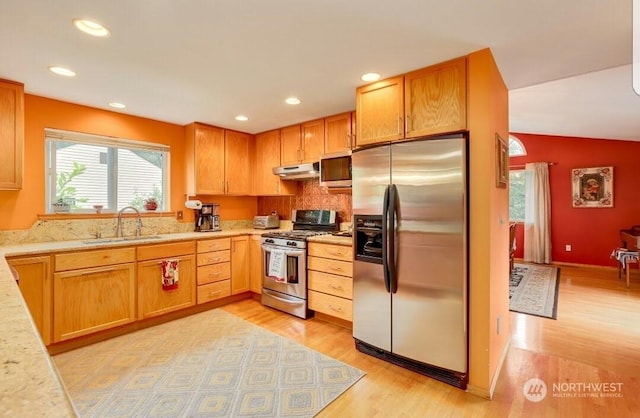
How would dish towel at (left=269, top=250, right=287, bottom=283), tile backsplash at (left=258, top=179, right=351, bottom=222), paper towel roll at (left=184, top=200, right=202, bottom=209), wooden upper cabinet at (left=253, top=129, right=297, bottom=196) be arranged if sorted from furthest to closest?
wooden upper cabinet at (left=253, top=129, right=297, bottom=196), paper towel roll at (left=184, top=200, right=202, bottom=209), tile backsplash at (left=258, top=179, right=351, bottom=222), dish towel at (left=269, top=250, right=287, bottom=283)

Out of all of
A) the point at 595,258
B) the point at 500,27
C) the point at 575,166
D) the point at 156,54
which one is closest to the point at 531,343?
the point at 500,27

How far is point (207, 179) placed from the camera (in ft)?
13.1

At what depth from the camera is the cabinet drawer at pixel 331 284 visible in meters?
3.02

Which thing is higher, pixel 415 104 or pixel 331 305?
pixel 415 104

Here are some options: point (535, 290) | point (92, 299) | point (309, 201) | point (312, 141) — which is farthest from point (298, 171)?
point (535, 290)

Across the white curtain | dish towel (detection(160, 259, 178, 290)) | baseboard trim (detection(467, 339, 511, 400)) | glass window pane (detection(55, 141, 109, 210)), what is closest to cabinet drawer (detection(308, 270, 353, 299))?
baseboard trim (detection(467, 339, 511, 400))

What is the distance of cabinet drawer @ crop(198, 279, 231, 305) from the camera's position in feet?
11.7

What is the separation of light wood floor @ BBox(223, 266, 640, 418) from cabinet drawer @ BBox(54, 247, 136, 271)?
52.4 inches

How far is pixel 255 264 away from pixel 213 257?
1.84 ft

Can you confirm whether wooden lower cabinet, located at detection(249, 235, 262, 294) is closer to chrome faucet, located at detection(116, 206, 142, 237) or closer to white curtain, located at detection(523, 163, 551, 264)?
chrome faucet, located at detection(116, 206, 142, 237)

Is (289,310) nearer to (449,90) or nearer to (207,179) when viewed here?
(207,179)

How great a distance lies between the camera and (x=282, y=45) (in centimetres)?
203

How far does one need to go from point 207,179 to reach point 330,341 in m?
2.49

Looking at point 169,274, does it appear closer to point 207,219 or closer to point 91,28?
point 207,219
